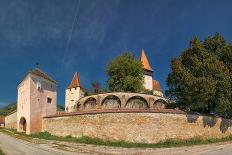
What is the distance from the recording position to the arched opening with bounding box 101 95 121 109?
42.8 metres

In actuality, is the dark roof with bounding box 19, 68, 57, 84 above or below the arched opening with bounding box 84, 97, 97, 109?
above

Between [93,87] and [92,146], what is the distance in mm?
30461

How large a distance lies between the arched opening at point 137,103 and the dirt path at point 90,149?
13.7 meters

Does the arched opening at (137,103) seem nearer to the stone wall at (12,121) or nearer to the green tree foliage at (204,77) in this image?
the green tree foliage at (204,77)

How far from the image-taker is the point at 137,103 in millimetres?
42938

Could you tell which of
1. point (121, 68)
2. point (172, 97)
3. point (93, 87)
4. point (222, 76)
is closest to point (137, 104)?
point (172, 97)

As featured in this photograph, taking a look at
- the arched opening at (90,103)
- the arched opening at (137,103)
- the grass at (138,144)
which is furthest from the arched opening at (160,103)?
the grass at (138,144)

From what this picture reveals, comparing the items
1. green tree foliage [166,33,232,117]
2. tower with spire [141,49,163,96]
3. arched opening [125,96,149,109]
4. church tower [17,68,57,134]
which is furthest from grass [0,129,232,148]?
tower with spire [141,49,163,96]

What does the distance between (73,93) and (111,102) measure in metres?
26.9

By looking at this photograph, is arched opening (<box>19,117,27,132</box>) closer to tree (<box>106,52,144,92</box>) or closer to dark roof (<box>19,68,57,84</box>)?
dark roof (<box>19,68,57,84</box>)

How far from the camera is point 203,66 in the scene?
34.3m

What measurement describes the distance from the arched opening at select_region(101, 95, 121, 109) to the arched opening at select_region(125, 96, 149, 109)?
135 cm

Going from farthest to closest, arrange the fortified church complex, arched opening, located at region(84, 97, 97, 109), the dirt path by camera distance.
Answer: arched opening, located at region(84, 97, 97, 109) < the fortified church complex < the dirt path

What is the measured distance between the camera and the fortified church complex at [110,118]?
31.8 metres
